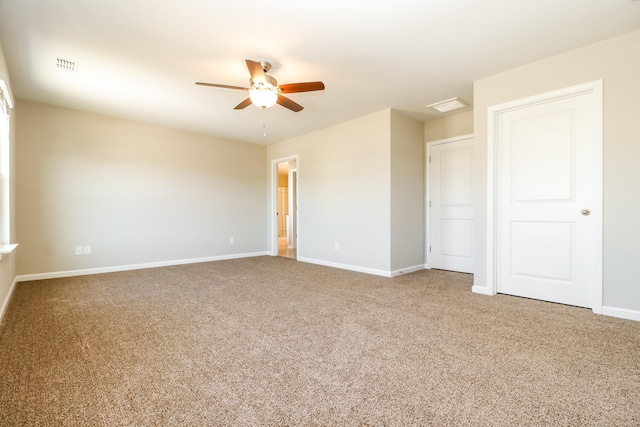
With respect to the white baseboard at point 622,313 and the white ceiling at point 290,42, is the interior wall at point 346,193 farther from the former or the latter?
the white baseboard at point 622,313

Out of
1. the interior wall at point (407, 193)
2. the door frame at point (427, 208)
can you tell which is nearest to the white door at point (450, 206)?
the door frame at point (427, 208)

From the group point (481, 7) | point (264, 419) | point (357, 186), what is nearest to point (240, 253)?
point (357, 186)

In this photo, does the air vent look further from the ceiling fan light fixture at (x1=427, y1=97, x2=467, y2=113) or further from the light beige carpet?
the ceiling fan light fixture at (x1=427, y1=97, x2=467, y2=113)

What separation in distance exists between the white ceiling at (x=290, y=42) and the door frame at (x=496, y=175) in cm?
38

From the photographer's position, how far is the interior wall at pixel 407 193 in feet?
13.8

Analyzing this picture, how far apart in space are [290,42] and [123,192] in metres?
3.74

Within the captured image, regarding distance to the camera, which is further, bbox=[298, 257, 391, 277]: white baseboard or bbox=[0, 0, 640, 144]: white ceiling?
bbox=[298, 257, 391, 277]: white baseboard

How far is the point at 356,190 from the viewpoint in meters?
4.59

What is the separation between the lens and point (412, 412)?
132 centimetres

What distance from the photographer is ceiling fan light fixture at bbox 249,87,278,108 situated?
2.69 m

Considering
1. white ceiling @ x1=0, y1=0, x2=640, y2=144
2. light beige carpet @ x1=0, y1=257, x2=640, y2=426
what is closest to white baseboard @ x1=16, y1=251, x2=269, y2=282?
light beige carpet @ x1=0, y1=257, x2=640, y2=426

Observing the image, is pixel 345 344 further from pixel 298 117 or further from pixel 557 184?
pixel 298 117

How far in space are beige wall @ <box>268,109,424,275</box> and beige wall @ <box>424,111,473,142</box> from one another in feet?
0.47

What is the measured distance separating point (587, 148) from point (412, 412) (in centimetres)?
284
